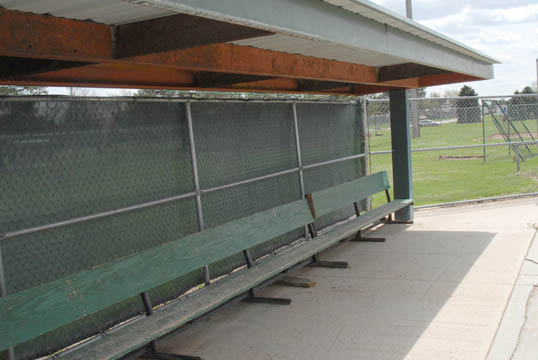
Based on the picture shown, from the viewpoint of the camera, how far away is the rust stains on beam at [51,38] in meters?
3.22

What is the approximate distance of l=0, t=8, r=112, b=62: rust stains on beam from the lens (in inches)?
127

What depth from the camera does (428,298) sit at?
5707 mm

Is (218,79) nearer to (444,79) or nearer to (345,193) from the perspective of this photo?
(345,193)

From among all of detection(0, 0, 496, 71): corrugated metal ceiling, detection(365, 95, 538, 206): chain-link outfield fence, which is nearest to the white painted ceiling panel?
detection(0, 0, 496, 71): corrugated metal ceiling

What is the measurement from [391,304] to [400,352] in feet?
3.88

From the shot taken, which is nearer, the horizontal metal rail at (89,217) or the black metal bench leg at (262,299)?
the horizontal metal rail at (89,217)

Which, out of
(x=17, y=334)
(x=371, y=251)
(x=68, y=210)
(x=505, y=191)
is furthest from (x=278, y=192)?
(x=505, y=191)

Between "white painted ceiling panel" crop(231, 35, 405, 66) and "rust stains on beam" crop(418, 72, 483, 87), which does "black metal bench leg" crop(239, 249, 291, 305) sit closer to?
"white painted ceiling panel" crop(231, 35, 405, 66)

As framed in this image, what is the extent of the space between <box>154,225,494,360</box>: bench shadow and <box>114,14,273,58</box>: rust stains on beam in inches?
96.0

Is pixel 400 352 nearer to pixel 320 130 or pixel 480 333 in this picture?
pixel 480 333

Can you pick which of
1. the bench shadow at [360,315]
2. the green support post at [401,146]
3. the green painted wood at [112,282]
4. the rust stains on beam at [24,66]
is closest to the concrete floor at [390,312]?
the bench shadow at [360,315]

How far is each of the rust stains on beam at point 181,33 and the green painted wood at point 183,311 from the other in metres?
1.98

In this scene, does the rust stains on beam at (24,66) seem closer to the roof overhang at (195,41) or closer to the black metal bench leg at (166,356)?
the roof overhang at (195,41)

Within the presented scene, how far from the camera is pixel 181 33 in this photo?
12.1 feet
